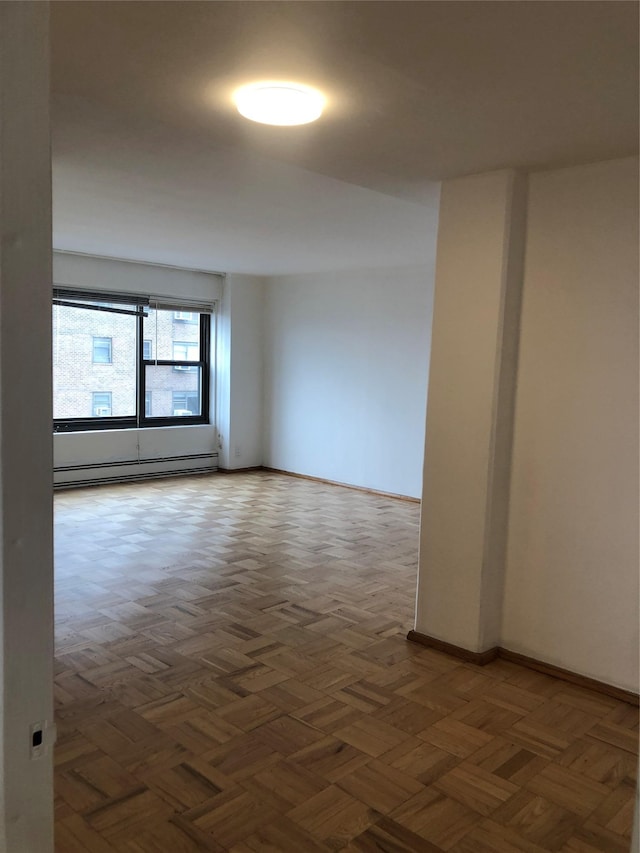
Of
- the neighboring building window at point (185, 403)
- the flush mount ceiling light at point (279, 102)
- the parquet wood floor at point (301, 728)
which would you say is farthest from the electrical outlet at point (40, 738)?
the neighboring building window at point (185, 403)

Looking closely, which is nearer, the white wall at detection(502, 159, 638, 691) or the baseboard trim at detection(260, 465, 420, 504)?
the white wall at detection(502, 159, 638, 691)

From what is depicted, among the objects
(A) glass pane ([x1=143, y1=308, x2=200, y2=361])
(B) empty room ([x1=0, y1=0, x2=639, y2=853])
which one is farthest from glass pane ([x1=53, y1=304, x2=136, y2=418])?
(B) empty room ([x1=0, y1=0, x2=639, y2=853])

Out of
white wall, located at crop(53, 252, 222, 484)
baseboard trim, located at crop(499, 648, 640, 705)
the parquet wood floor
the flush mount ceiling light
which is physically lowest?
the parquet wood floor

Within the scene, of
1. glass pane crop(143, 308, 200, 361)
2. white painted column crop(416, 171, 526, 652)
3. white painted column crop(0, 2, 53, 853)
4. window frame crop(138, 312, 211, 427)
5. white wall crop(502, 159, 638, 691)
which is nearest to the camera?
white painted column crop(0, 2, 53, 853)

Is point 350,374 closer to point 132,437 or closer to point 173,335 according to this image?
point 173,335

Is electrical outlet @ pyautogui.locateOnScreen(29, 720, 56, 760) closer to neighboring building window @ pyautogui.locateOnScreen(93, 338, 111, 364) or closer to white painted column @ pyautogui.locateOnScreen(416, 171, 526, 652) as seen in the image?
white painted column @ pyautogui.locateOnScreen(416, 171, 526, 652)

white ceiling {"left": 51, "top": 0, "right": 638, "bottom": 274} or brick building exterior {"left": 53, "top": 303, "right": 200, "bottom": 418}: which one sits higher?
white ceiling {"left": 51, "top": 0, "right": 638, "bottom": 274}

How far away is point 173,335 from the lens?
804 centimetres

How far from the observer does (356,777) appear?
2.40 meters

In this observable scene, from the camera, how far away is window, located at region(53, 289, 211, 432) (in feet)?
23.4

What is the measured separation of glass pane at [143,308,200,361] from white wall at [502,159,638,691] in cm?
534

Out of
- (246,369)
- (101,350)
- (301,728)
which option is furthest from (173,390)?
(301,728)

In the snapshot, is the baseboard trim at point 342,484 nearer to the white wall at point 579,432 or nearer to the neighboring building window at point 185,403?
the neighboring building window at point 185,403

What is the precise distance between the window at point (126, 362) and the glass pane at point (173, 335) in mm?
11
